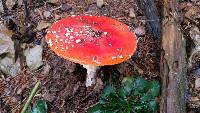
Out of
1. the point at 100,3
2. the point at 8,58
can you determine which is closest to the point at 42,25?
the point at 8,58

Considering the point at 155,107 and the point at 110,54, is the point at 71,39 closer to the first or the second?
the point at 110,54

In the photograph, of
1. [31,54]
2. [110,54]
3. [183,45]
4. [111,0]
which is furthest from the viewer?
[111,0]

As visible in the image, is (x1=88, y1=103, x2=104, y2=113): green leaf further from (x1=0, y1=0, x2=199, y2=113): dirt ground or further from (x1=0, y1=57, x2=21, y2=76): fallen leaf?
(x1=0, y1=57, x2=21, y2=76): fallen leaf

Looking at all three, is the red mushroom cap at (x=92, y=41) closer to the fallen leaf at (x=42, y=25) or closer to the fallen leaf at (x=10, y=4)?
the fallen leaf at (x=42, y=25)

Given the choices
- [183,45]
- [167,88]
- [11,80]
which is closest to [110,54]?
[167,88]

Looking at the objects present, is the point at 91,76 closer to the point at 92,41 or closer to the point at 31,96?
the point at 92,41

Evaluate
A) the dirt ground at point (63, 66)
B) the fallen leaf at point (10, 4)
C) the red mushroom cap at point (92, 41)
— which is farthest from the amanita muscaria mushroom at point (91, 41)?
the fallen leaf at point (10, 4)

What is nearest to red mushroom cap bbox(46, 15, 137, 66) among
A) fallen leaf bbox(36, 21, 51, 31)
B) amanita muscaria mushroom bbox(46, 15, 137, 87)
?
amanita muscaria mushroom bbox(46, 15, 137, 87)
